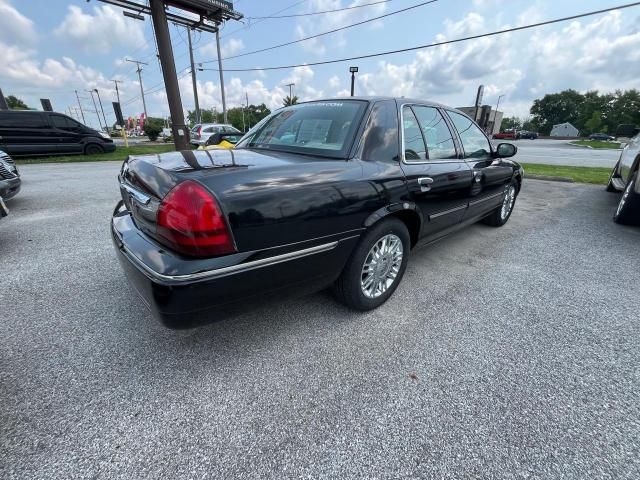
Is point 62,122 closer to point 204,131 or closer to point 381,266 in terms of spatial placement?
point 204,131

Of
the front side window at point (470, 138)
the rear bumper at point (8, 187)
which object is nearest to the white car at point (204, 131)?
the rear bumper at point (8, 187)

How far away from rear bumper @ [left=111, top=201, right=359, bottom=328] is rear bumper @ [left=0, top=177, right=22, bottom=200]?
3962mm

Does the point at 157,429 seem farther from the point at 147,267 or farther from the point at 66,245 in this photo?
the point at 66,245

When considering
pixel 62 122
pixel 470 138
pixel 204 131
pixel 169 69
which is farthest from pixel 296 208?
pixel 204 131

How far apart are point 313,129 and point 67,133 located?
13756 mm

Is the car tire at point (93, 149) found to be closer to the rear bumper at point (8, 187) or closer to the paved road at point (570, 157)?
the rear bumper at point (8, 187)

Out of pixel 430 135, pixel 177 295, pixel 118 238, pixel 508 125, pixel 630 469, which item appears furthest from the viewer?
pixel 508 125

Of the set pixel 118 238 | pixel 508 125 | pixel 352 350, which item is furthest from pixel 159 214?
pixel 508 125

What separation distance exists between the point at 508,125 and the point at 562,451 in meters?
117

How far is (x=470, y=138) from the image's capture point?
3.29 metres

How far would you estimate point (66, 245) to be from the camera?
136 inches

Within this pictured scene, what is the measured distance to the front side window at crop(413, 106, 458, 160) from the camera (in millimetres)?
2617

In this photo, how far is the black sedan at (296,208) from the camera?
144cm

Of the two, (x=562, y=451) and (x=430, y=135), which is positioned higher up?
(x=430, y=135)
